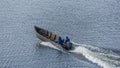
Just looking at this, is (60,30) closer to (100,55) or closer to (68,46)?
(68,46)

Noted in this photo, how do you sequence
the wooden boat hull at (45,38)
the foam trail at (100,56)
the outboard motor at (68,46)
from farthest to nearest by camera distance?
1. the wooden boat hull at (45,38)
2. the outboard motor at (68,46)
3. the foam trail at (100,56)

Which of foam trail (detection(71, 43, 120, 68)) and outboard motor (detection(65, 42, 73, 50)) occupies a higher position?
outboard motor (detection(65, 42, 73, 50))

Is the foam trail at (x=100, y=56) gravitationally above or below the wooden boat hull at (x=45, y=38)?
below

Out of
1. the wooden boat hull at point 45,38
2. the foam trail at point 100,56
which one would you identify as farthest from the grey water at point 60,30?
the wooden boat hull at point 45,38

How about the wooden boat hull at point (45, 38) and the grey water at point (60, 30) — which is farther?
the wooden boat hull at point (45, 38)

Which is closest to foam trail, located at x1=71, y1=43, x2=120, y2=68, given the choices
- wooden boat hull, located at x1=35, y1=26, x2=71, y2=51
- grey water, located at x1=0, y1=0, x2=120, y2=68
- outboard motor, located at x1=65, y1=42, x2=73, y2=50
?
grey water, located at x1=0, y1=0, x2=120, y2=68

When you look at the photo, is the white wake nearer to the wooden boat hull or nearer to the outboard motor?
the outboard motor

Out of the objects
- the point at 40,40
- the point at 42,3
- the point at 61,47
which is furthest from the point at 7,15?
the point at 61,47

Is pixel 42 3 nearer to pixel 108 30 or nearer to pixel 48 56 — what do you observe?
pixel 108 30

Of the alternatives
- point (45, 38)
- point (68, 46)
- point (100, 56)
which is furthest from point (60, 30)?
point (100, 56)

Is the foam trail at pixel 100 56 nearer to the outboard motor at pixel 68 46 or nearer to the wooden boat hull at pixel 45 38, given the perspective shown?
the outboard motor at pixel 68 46
